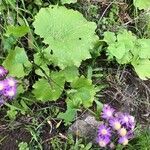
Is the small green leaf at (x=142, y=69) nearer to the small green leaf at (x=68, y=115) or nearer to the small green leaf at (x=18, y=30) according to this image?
the small green leaf at (x=68, y=115)

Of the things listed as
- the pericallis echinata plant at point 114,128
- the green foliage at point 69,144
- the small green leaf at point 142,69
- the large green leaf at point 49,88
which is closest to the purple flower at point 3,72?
the large green leaf at point 49,88

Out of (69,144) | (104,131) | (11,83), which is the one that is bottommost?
(69,144)

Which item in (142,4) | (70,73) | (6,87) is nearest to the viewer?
(6,87)

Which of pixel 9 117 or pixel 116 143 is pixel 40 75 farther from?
pixel 116 143

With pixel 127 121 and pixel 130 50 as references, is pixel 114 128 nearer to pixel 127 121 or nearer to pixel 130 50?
pixel 127 121

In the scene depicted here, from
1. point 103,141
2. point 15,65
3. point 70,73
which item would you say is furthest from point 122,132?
point 15,65

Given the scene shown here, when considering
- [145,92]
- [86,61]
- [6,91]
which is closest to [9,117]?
[6,91]

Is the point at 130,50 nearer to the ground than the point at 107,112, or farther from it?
farther from it
